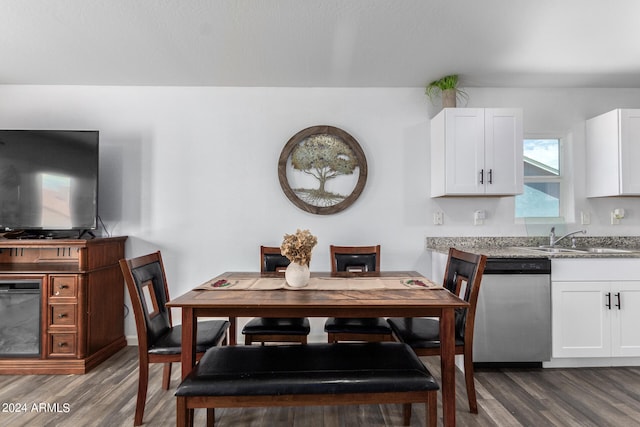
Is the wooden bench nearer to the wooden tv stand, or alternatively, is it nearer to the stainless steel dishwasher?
the stainless steel dishwasher

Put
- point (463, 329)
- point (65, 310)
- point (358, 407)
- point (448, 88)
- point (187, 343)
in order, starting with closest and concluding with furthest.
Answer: point (187, 343) < point (463, 329) < point (358, 407) < point (65, 310) < point (448, 88)

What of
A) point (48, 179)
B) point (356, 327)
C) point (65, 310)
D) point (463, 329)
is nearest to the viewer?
point (463, 329)

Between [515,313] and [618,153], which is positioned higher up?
[618,153]

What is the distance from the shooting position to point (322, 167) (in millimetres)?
3291

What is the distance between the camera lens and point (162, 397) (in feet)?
7.36

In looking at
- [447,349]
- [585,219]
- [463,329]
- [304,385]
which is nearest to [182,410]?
[304,385]

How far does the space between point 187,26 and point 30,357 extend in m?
2.67

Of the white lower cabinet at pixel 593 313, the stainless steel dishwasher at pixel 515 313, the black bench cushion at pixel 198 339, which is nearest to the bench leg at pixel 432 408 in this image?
the black bench cushion at pixel 198 339

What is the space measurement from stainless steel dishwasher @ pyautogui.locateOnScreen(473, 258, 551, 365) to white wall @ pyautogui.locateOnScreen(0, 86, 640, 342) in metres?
0.75

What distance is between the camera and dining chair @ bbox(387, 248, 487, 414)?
6.23ft

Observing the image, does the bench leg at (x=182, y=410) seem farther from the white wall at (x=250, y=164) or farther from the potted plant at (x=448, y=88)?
the potted plant at (x=448, y=88)

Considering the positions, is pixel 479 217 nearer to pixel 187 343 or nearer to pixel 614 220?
pixel 614 220

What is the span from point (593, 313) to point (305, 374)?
246 cm

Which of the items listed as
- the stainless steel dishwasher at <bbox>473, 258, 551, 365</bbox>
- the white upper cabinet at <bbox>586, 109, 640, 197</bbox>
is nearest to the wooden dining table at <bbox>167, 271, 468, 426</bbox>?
the stainless steel dishwasher at <bbox>473, 258, 551, 365</bbox>
